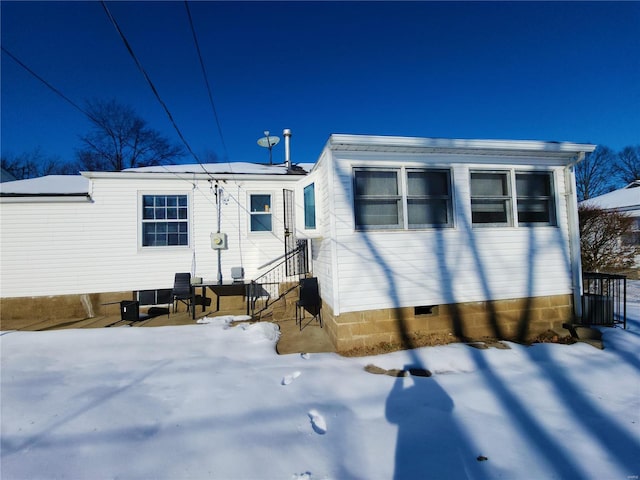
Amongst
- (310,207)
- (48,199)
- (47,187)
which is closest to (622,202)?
(310,207)

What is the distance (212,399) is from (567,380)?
4.75 metres

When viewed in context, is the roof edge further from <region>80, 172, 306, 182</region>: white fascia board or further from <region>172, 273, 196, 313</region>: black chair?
<region>172, 273, 196, 313</region>: black chair

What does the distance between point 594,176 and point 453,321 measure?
41532 millimetres

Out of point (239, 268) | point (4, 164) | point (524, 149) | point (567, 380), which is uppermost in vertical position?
point (4, 164)

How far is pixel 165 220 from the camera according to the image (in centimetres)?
803

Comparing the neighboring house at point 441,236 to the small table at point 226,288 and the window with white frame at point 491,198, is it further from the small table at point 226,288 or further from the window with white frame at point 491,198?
the small table at point 226,288

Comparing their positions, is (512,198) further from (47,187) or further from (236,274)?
(47,187)

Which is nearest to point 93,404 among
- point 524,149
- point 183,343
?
point 183,343

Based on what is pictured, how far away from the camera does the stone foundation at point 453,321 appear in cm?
496

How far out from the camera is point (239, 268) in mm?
8148

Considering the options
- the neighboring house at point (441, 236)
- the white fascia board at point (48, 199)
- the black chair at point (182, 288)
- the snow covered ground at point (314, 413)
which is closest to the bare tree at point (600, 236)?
the neighboring house at point (441, 236)

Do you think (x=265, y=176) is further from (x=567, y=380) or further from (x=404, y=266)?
(x=567, y=380)

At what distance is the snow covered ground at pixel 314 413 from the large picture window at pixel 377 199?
92.9 inches

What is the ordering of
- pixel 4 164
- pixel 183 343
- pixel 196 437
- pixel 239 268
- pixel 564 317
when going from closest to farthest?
pixel 196 437, pixel 183 343, pixel 564 317, pixel 239 268, pixel 4 164
